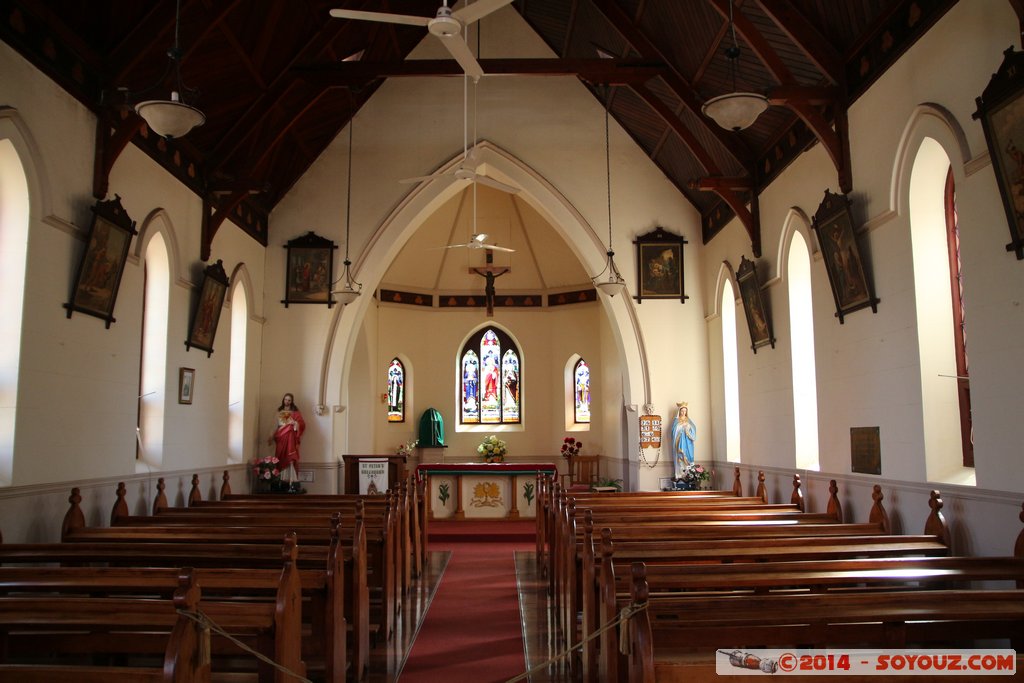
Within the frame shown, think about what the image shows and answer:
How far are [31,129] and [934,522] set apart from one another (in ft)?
24.5

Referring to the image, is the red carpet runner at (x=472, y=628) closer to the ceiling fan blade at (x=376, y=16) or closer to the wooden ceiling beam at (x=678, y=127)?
the ceiling fan blade at (x=376, y=16)

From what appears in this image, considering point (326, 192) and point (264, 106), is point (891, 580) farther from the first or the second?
point (326, 192)

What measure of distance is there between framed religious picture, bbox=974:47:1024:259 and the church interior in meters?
0.02

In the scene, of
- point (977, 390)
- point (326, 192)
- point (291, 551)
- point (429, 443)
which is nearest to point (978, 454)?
point (977, 390)

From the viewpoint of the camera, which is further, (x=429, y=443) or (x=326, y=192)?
(x=429, y=443)

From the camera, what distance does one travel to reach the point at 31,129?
6438 mm

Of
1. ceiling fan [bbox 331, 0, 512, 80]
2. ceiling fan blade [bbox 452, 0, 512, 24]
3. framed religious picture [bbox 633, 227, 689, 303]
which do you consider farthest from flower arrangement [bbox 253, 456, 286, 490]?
ceiling fan blade [bbox 452, 0, 512, 24]

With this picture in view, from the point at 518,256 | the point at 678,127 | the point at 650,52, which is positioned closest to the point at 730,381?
the point at 678,127

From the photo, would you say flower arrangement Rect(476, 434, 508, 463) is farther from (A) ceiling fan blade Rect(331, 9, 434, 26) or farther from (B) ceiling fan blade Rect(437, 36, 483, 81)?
(A) ceiling fan blade Rect(331, 9, 434, 26)

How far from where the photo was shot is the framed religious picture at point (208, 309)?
9602 millimetres

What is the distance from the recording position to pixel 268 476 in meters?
11.1

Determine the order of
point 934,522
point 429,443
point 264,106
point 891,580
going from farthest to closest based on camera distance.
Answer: point 429,443, point 264,106, point 934,522, point 891,580

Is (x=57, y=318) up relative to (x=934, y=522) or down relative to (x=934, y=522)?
up

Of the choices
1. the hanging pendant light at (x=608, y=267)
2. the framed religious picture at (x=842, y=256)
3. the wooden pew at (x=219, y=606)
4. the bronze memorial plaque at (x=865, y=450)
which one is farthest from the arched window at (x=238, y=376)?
the bronze memorial plaque at (x=865, y=450)
